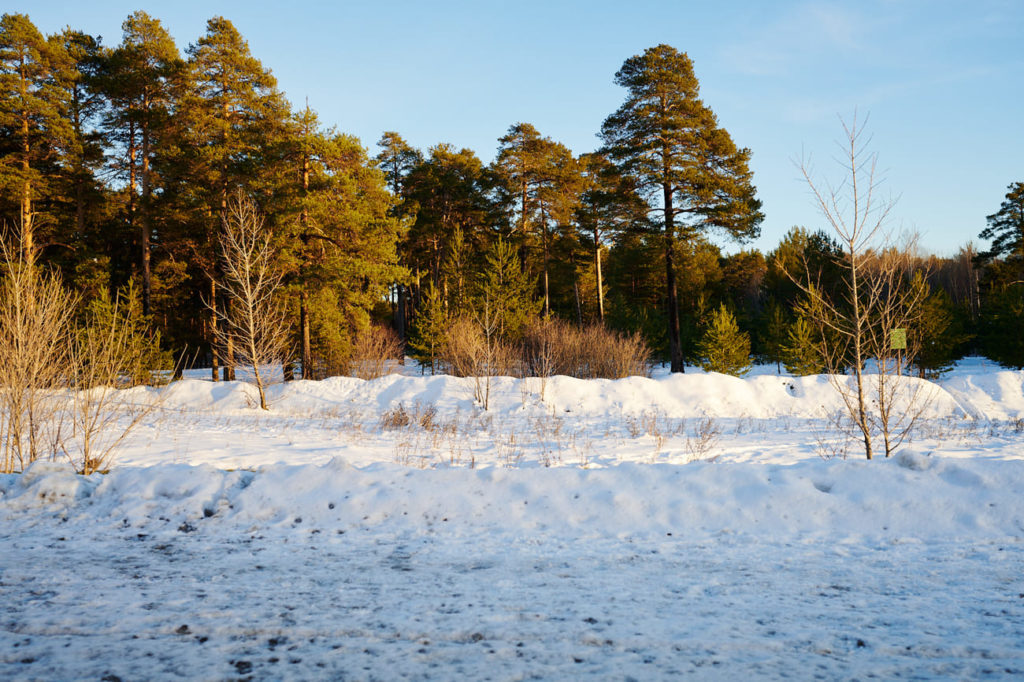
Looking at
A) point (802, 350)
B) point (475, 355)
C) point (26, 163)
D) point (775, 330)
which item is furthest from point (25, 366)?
point (775, 330)

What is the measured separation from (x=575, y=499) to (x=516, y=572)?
162cm

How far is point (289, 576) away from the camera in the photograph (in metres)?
3.57

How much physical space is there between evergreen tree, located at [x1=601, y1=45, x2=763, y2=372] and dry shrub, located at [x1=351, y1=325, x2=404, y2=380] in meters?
12.3

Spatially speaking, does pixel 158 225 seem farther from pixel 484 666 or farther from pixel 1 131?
pixel 484 666

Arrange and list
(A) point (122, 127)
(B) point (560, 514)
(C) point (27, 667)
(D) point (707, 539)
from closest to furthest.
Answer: (C) point (27, 667), (D) point (707, 539), (B) point (560, 514), (A) point (122, 127)

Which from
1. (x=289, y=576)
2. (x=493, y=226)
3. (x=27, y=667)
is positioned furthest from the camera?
(x=493, y=226)

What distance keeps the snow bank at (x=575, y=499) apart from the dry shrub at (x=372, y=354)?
16.8 metres

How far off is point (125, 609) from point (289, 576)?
881mm

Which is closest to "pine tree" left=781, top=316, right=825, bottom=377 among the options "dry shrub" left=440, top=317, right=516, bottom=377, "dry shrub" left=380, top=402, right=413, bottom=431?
"dry shrub" left=440, top=317, right=516, bottom=377

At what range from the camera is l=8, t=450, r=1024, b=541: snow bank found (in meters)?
4.54

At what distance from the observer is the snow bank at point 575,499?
179 inches

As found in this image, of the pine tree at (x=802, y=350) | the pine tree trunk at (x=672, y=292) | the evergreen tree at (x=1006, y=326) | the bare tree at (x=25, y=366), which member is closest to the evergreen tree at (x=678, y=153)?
the pine tree trunk at (x=672, y=292)

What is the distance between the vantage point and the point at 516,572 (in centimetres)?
364

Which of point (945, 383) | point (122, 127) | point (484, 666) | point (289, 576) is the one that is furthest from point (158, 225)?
point (945, 383)
